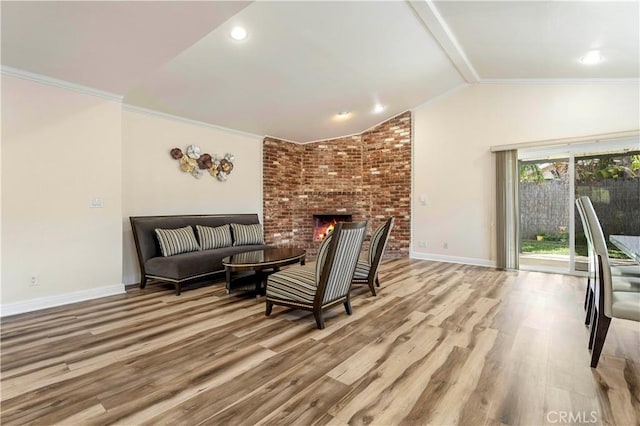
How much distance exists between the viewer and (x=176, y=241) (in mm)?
4215

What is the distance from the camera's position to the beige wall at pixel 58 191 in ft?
9.89

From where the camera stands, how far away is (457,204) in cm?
579

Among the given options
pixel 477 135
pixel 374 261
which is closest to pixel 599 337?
pixel 374 261

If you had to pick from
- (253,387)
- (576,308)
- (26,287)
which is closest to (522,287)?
(576,308)

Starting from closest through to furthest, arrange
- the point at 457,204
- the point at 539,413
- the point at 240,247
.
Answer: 1. the point at 539,413
2. the point at 240,247
3. the point at 457,204

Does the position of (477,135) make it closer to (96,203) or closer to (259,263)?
(259,263)

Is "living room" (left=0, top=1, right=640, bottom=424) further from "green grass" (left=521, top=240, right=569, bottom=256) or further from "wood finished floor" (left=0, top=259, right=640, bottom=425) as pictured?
"green grass" (left=521, top=240, right=569, bottom=256)

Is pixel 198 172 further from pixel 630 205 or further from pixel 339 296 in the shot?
pixel 630 205

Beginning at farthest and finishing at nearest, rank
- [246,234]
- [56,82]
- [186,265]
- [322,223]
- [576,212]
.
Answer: [322,223] → [246,234] → [576,212] → [186,265] → [56,82]

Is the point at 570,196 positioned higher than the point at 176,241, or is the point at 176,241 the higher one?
the point at 570,196

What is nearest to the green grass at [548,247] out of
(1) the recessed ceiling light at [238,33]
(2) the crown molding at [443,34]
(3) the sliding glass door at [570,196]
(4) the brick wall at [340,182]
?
(3) the sliding glass door at [570,196]

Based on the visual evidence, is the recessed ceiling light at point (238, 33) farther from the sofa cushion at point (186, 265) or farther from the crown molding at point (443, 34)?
the sofa cushion at point (186, 265)

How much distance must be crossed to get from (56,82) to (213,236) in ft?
8.47

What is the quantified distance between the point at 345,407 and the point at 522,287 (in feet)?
11.6
